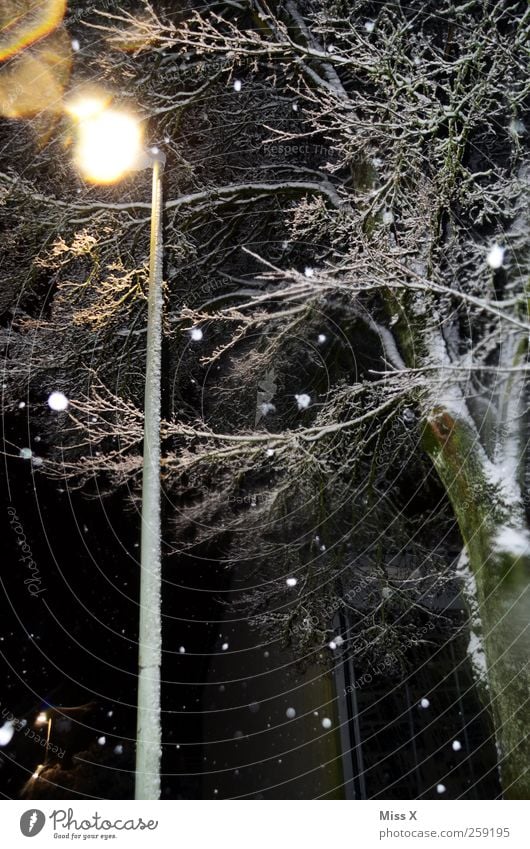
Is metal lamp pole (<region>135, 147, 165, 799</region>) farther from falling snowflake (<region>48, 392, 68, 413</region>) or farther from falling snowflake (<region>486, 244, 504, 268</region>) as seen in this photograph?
falling snowflake (<region>486, 244, 504, 268</region>)

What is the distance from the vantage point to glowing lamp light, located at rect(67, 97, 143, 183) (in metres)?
2.62

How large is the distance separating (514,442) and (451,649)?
9.49 ft

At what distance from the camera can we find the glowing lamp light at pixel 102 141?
262cm

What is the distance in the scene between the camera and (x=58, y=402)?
350cm

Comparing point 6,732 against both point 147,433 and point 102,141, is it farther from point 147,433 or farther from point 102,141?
point 102,141

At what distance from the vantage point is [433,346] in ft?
8.77

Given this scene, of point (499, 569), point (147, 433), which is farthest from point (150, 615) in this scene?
point (499, 569)

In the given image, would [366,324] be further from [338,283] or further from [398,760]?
[398,760]

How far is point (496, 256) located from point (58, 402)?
8.79ft

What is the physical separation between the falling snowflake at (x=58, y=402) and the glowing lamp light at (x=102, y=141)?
1.32 meters

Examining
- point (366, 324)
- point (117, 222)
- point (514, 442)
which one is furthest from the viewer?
point (366, 324)

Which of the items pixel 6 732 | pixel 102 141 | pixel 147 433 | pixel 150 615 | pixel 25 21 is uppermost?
pixel 25 21

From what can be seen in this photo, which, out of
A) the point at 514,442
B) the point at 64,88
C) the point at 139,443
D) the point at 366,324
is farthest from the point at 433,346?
the point at 64,88

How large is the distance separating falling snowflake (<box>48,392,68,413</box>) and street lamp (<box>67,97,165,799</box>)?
1334mm
